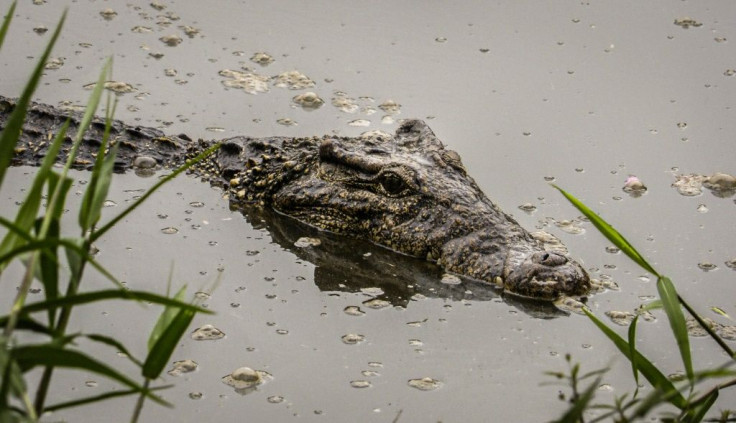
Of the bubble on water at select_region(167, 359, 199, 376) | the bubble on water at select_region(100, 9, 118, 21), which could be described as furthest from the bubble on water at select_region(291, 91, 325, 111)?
the bubble on water at select_region(167, 359, 199, 376)

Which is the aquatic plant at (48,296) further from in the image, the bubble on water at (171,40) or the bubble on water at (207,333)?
the bubble on water at (171,40)

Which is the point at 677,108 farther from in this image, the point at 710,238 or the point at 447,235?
the point at 447,235

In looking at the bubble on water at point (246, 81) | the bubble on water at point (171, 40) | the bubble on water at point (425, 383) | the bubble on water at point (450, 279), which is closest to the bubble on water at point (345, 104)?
the bubble on water at point (246, 81)

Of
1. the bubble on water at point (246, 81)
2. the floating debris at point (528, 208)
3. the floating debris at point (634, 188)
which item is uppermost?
the floating debris at point (634, 188)

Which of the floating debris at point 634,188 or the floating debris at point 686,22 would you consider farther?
the floating debris at point 686,22

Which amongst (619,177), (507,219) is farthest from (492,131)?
(507,219)

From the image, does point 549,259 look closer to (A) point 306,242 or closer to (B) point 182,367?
(A) point 306,242

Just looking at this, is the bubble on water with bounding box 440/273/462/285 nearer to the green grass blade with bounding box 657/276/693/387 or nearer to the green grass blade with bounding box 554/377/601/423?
the green grass blade with bounding box 657/276/693/387
